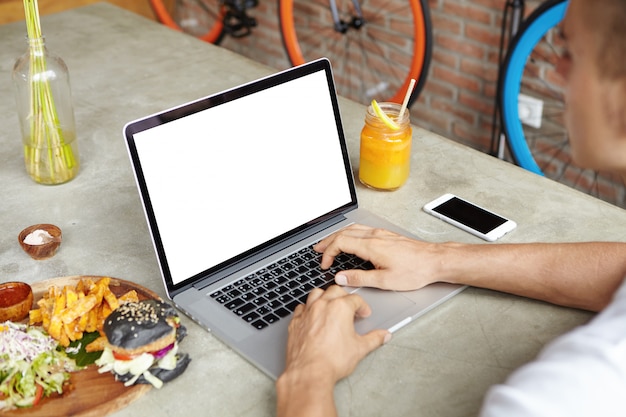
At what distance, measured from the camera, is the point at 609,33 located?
2.84 feet

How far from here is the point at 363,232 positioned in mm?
1265

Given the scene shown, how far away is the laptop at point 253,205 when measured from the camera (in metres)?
1.13

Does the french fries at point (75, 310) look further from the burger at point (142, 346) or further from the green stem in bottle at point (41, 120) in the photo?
the green stem in bottle at point (41, 120)

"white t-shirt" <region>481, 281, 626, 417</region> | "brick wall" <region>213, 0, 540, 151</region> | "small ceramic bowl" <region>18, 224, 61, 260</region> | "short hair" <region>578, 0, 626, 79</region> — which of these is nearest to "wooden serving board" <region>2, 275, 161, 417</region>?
"small ceramic bowl" <region>18, 224, 61, 260</region>

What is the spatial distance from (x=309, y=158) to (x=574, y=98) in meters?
0.52

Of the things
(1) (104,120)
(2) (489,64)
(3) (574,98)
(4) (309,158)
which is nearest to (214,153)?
(4) (309,158)

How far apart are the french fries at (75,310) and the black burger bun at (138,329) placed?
0.07 m

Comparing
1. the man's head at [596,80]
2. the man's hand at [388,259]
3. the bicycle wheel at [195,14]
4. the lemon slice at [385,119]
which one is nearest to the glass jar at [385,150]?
the lemon slice at [385,119]

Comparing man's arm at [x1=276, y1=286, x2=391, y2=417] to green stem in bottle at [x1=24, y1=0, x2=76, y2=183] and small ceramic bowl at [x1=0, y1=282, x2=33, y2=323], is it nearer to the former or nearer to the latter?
small ceramic bowl at [x1=0, y1=282, x2=33, y2=323]

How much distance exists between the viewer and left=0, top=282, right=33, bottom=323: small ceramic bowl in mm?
1111

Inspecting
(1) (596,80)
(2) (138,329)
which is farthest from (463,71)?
(2) (138,329)

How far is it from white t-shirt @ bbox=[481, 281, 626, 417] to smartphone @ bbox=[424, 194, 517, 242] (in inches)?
22.7

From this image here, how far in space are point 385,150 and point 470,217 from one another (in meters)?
0.20

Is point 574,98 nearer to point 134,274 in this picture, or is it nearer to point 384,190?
point 384,190
